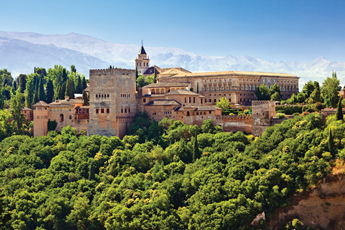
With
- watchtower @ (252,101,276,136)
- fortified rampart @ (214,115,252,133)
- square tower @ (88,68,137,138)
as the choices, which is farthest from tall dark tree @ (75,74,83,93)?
watchtower @ (252,101,276,136)

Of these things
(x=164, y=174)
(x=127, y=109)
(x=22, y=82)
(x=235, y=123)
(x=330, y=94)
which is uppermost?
(x=22, y=82)

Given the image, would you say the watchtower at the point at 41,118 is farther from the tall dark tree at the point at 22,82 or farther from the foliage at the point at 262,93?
the tall dark tree at the point at 22,82

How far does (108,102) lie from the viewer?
6519 cm

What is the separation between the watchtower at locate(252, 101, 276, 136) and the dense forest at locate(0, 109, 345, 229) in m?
1.24

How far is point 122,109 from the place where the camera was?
65.8 m

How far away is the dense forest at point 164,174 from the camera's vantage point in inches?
1953

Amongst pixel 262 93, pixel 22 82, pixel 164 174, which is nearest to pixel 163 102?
pixel 164 174

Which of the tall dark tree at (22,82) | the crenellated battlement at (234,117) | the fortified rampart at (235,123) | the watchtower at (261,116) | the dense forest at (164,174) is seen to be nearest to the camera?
the dense forest at (164,174)

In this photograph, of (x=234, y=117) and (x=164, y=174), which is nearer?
(x=164, y=174)

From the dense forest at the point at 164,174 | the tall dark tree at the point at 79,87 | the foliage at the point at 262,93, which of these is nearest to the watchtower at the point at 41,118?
the dense forest at the point at 164,174

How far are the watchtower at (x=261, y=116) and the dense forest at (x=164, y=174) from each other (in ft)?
4.06

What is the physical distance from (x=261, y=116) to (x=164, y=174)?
42.2ft

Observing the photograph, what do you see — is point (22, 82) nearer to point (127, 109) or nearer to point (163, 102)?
point (127, 109)

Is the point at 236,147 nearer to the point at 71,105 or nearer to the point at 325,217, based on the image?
the point at 325,217
